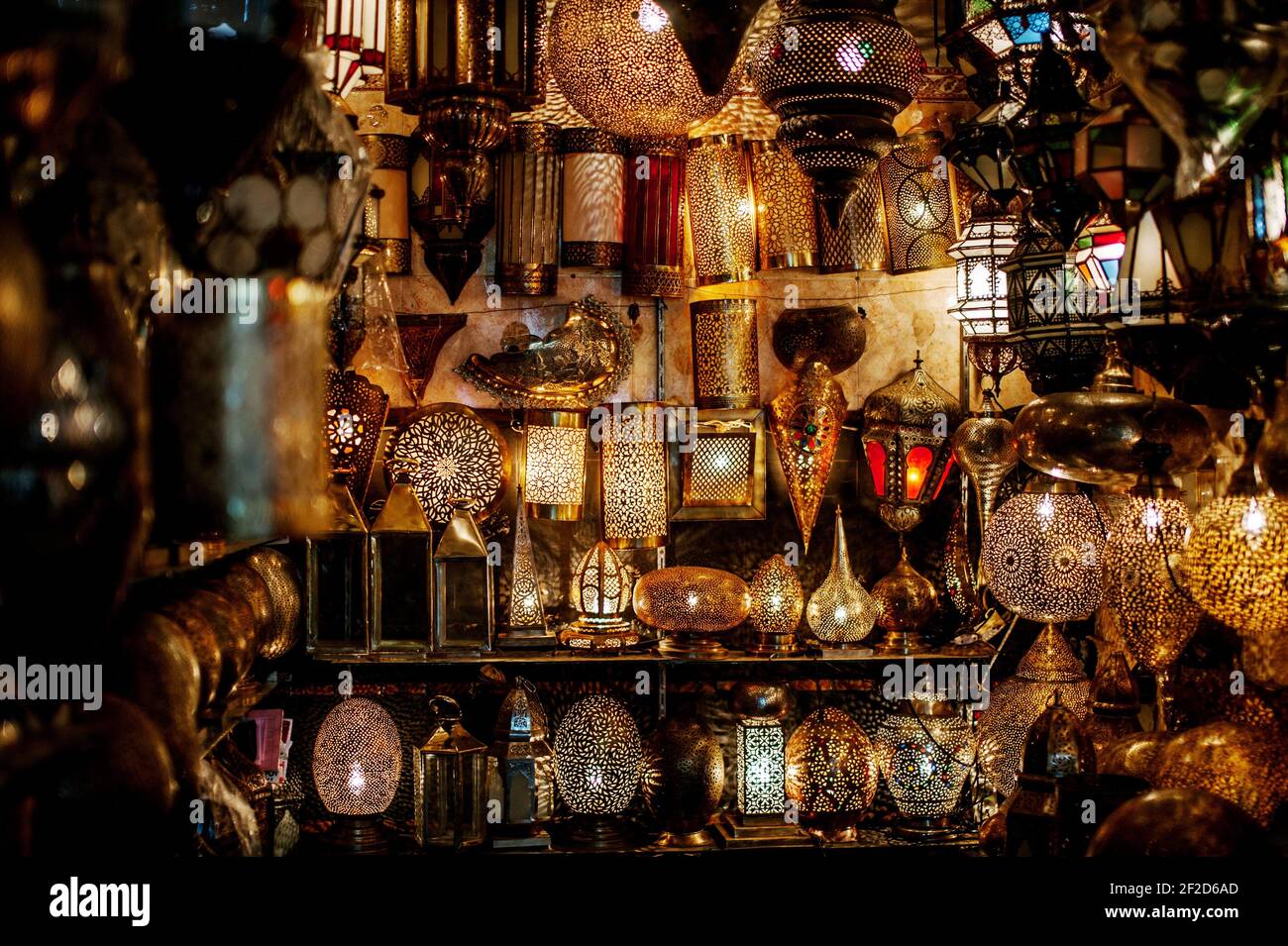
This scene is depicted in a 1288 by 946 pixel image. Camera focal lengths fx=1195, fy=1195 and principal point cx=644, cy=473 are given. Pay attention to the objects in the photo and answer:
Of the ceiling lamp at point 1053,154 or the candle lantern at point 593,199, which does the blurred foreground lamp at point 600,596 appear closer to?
the candle lantern at point 593,199

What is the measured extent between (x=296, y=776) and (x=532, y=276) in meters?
1.54

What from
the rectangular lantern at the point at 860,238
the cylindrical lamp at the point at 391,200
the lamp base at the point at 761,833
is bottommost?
the lamp base at the point at 761,833

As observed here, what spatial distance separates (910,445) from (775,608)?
63cm

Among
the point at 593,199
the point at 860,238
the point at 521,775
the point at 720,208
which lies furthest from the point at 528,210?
the point at 521,775

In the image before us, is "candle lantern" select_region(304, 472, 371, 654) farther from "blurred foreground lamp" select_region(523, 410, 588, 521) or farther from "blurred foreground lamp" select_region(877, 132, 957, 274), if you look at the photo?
"blurred foreground lamp" select_region(877, 132, 957, 274)

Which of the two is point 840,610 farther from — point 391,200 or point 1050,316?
point 391,200

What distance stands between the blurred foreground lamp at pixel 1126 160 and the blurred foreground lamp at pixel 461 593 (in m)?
2.45

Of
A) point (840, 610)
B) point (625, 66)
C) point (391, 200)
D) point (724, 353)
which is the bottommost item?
point (840, 610)

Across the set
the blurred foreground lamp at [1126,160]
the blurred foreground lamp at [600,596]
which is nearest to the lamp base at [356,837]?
the blurred foreground lamp at [600,596]

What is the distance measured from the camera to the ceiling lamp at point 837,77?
143cm

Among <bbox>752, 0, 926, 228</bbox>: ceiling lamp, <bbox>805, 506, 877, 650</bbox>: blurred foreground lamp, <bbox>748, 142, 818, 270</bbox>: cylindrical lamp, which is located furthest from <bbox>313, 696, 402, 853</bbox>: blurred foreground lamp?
<bbox>752, 0, 926, 228</bbox>: ceiling lamp

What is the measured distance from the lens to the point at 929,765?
124 inches

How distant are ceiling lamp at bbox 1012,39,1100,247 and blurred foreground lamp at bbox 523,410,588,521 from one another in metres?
1.92

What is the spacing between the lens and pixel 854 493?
362 centimetres
